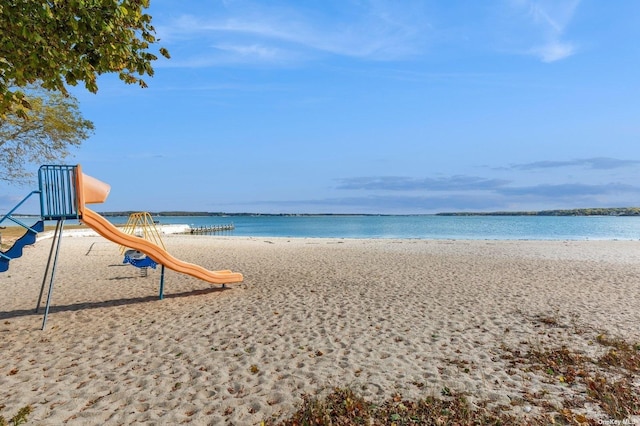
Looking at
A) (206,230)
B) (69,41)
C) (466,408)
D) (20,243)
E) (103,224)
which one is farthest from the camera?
(206,230)

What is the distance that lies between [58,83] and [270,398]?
17.0 feet

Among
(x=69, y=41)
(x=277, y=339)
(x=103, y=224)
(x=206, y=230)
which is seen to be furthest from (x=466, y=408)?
(x=206, y=230)

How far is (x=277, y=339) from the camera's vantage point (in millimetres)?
6895

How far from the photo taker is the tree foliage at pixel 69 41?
15.9 feet

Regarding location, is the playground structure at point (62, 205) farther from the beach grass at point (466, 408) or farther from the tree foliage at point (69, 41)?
the beach grass at point (466, 408)

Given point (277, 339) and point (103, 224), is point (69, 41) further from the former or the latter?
point (277, 339)

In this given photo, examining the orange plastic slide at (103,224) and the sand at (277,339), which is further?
the orange plastic slide at (103,224)

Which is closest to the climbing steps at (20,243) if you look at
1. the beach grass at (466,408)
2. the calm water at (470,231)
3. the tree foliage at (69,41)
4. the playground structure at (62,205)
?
the playground structure at (62,205)

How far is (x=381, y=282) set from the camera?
12.8 metres

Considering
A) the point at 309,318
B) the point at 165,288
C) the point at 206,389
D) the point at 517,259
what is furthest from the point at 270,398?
the point at 517,259

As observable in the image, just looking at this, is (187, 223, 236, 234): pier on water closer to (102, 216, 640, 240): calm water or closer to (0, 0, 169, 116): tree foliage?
(102, 216, 640, 240): calm water

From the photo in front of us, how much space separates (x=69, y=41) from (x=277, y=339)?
5.36m

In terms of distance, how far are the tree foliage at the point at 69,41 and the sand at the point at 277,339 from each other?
3898mm

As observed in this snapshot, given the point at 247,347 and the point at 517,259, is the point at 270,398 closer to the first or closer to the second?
the point at 247,347
